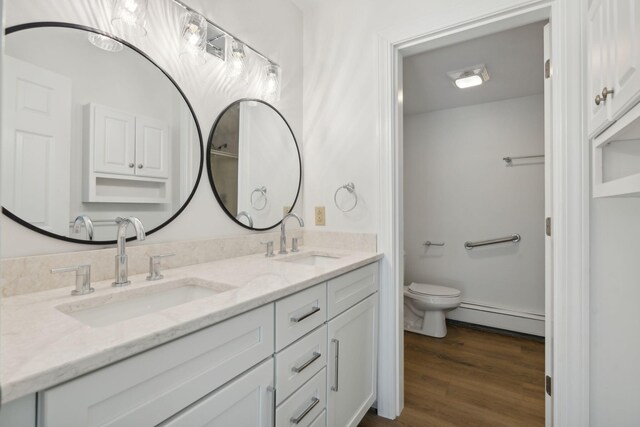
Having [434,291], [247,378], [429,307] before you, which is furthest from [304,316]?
[434,291]

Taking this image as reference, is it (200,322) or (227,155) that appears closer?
(200,322)

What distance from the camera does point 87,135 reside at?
1087 mm

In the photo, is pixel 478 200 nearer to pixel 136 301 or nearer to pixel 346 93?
pixel 346 93

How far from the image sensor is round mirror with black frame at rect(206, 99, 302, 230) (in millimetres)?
1576

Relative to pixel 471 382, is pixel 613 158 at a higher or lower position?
higher

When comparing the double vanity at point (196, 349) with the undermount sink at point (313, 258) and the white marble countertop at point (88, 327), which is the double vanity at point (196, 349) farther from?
the undermount sink at point (313, 258)

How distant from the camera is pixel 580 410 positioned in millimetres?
1345

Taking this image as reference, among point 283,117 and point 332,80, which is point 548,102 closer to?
point 332,80

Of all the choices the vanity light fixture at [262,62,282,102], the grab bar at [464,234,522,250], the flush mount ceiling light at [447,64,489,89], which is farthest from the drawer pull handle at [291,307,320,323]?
the grab bar at [464,234,522,250]

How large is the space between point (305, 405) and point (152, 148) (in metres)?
1.14

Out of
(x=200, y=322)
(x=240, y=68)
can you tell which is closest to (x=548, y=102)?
(x=240, y=68)

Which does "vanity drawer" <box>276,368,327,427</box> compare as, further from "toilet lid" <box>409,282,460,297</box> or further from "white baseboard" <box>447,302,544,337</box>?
"white baseboard" <box>447,302,544,337</box>

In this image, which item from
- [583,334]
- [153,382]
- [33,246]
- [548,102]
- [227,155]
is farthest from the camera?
[227,155]

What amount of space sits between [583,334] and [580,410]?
32 cm
